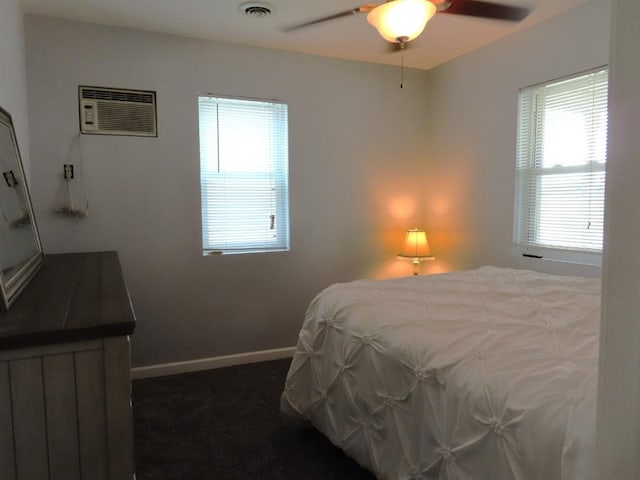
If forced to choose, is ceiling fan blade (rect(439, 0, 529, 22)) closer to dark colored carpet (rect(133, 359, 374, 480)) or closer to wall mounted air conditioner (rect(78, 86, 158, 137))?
wall mounted air conditioner (rect(78, 86, 158, 137))

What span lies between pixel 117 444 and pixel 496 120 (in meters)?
3.20

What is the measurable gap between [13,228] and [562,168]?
9.93 ft

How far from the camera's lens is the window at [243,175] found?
Result: 10.8 feet

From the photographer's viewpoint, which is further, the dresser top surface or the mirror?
the mirror

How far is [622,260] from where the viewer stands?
0.52m

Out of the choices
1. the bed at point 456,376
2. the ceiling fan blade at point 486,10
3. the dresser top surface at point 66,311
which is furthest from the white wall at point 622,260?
the ceiling fan blade at point 486,10

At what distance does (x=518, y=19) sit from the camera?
288 centimetres

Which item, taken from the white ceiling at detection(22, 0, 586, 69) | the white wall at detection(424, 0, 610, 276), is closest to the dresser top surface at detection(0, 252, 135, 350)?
the white ceiling at detection(22, 0, 586, 69)

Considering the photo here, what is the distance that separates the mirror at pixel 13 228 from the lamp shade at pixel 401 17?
162cm

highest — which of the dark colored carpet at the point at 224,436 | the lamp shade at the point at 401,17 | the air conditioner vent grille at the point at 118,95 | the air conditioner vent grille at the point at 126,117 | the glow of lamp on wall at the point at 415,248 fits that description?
the lamp shade at the point at 401,17

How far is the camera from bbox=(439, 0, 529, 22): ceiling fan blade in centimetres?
228

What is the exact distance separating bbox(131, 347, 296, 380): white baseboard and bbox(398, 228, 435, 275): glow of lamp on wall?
4.09 feet

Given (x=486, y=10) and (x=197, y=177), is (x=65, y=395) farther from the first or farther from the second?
(x=486, y=10)

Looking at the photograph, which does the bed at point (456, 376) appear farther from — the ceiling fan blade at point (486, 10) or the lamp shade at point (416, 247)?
the ceiling fan blade at point (486, 10)
